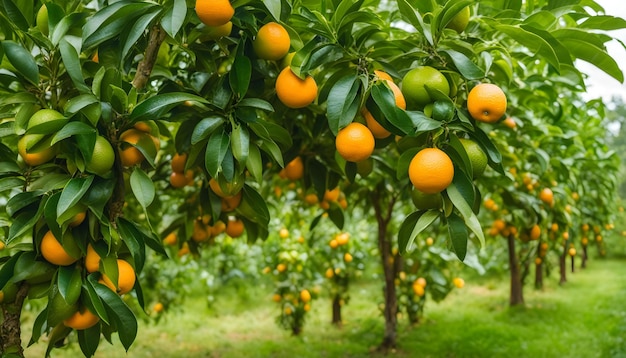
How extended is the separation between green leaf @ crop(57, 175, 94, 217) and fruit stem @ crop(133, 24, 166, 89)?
1.03 ft

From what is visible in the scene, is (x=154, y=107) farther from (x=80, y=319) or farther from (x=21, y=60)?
→ (x=80, y=319)

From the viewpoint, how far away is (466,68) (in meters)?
1.09

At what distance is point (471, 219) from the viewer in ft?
3.43

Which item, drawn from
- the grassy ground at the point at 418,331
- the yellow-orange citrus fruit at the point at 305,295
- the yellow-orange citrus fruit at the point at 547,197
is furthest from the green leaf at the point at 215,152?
the yellow-orange citrus fruit at the point at 305,295

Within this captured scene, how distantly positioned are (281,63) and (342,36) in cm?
21

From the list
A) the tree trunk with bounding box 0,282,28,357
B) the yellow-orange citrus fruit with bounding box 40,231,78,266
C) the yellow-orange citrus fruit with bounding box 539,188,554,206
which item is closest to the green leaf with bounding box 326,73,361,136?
the yellow-orange citrus fruit with bounding box 40,231,78,266

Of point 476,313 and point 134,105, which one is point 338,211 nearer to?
point 134,105

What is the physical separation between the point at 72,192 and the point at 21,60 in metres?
0.34

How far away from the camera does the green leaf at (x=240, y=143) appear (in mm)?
1072

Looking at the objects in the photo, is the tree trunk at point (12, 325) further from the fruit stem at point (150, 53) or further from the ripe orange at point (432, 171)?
the ripe orange at point (432, 171)

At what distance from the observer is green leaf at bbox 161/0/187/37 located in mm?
984

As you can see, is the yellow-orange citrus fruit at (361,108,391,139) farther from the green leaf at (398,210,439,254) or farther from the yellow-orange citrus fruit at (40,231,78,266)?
the yellow-orange citrus fruit at (40,231,78,266)

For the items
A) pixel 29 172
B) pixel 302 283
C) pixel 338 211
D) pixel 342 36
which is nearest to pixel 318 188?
pixel 338 211

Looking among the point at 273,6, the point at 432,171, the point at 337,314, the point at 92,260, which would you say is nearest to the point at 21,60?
the point at 92,260
